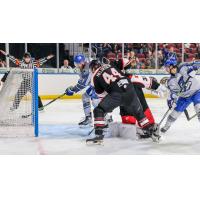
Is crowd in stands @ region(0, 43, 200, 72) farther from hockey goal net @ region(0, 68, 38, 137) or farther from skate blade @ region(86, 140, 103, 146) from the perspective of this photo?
skate blade @ region(86, 140, 103, 146)

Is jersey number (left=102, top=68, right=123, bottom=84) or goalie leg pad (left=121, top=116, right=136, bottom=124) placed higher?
jersey number (left=102, top=68, right=123, bottom=84)

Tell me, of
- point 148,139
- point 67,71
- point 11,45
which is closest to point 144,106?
point 148,139

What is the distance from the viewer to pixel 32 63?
659cm

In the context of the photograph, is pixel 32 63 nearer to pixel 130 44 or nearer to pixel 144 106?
pixel 144 106

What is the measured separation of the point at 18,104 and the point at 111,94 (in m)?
1.45

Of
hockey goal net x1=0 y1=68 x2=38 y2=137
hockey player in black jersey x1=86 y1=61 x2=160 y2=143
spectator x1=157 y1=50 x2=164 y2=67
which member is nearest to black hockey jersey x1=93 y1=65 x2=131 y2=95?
hockey player in black jersey x1=86 y1=61 x2=160 y2=143

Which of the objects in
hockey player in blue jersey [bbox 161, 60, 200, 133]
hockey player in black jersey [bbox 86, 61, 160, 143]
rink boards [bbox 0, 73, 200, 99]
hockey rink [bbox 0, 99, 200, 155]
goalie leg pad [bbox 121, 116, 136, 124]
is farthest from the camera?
rink boards [bbox 0, 73, 200, 99]

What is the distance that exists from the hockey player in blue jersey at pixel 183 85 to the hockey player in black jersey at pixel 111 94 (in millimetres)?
380

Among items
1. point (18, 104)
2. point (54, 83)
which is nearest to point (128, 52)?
point (54, 83)

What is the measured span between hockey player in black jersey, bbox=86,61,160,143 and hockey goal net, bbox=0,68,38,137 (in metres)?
0.94

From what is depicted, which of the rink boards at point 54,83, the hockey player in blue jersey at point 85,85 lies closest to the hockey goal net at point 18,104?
the hockey player in blue jersey at point 85,85

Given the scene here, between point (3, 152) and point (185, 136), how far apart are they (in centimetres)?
195

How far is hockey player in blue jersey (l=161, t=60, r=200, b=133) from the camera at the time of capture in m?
3.99

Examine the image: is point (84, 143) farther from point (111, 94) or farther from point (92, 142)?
point (111, 94)
